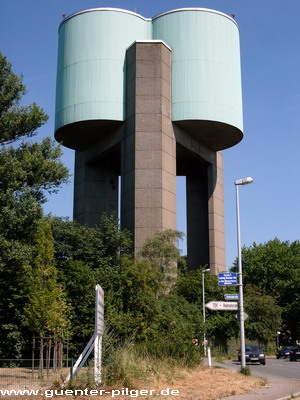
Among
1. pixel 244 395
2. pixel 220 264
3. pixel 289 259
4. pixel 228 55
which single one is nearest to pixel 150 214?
pixel 220 264

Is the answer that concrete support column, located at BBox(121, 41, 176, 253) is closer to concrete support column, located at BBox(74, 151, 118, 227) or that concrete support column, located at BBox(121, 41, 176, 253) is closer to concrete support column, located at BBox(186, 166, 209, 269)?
concrete support column, located at BBox(74, 151, 118, 227)

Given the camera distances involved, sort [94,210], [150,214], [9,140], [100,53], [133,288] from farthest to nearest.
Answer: [94,210] → [100,53] → [150,214] → [133,288] → [9,140]

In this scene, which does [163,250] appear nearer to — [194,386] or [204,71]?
[204,71]

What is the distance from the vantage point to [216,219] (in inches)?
2183

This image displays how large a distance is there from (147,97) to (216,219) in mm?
14197

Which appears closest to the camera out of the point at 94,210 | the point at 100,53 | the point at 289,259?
the point at 100,53

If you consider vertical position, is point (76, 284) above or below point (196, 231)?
below

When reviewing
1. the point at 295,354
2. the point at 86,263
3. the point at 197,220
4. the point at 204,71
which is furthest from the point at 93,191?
the point at 295,354

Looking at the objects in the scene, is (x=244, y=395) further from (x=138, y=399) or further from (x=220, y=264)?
(x=220, y=264)

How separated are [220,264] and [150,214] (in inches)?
485

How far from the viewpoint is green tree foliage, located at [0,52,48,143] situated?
95.5ft

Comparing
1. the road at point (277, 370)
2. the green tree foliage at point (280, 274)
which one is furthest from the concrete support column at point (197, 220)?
the road at point (277, 370)

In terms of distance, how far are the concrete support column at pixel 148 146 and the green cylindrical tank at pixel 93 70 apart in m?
1.23

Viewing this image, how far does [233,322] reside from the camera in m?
55.9
